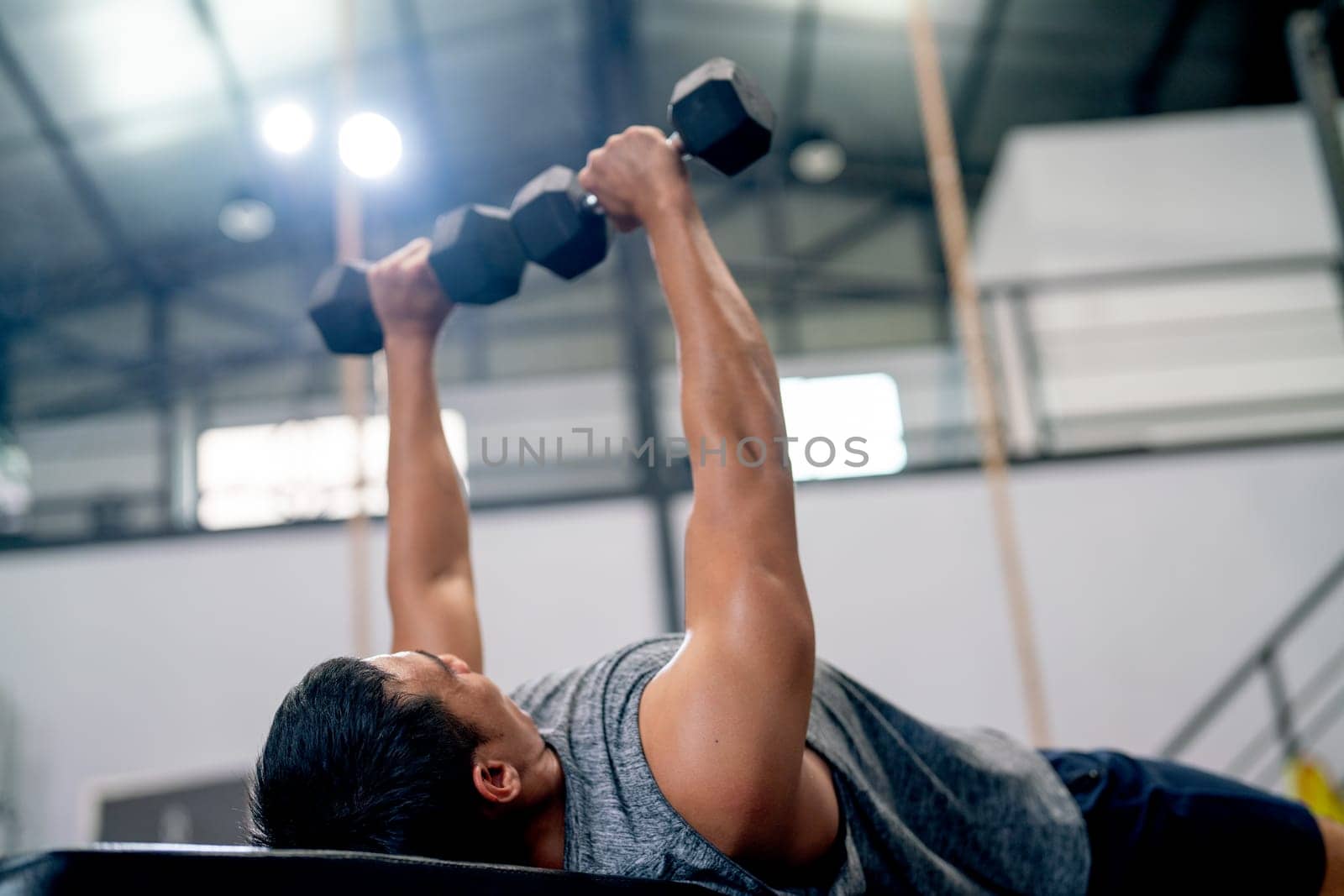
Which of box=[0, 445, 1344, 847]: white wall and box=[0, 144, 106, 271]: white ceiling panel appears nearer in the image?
box=[0, 445, 1344, 847]: white wall

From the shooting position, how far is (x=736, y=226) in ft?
21.6

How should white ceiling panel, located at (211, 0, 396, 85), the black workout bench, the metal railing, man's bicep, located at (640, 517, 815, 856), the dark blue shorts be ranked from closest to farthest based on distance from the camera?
the black workout bench → man's bicep, located at (640, 517, 815, 856) → the dark blue shorts → the metal railing → white ceiling panel, located at (211, 0, 396, 85)

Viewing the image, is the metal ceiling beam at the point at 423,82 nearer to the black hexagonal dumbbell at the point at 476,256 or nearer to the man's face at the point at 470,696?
the black hexagonal dumbbell at the point at 476,256

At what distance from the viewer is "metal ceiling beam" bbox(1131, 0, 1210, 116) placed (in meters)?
4.98

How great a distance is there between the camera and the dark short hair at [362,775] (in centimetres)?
70

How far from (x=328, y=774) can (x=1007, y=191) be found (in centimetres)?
574

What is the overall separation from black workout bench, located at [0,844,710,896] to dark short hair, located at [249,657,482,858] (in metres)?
0.12

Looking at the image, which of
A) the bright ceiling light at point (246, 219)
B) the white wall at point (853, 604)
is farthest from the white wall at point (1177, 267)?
the bright ceiling light at point (246, 219)

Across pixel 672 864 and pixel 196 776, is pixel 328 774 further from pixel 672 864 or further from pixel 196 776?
pixel 196 776

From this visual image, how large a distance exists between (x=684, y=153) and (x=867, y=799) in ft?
1.86

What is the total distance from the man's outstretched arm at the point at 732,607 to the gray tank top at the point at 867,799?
0.13 ft

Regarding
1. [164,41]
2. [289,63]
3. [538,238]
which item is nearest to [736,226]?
[289,63]

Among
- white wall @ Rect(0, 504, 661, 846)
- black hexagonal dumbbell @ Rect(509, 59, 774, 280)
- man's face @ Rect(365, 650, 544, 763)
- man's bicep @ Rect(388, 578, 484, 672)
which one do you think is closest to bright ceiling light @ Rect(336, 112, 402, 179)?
white wall @ Rect(0, 504, 661, 846)

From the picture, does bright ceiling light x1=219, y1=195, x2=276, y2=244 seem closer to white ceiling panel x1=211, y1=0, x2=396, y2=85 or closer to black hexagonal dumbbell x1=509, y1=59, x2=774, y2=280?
white ceiling panel x1=211, y1=0, x2=396, y2=85
